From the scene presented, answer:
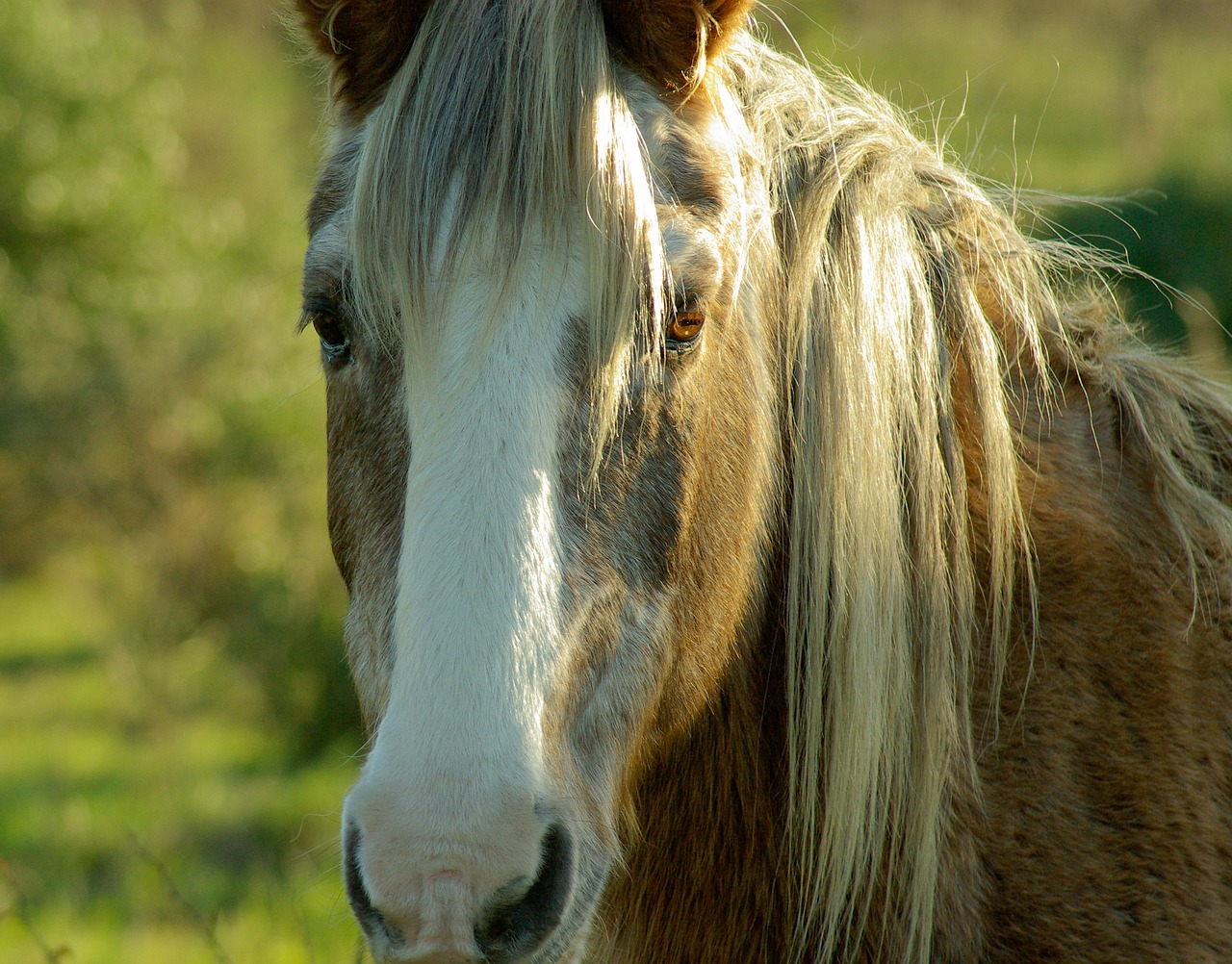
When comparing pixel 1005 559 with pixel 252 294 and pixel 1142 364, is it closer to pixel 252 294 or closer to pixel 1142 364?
pixel 1142 364

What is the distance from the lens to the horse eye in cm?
200

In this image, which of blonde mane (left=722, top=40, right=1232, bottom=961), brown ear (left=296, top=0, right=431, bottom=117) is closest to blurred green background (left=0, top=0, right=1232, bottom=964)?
brown ear (left=296, top=0, right=431, bottom=117)

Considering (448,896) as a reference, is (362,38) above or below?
above

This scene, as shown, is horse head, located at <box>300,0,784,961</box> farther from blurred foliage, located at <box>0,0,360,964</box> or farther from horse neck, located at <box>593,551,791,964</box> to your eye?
blurred foliage, located at <box>0,0,360,964</box>

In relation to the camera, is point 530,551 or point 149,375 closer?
point 530,551

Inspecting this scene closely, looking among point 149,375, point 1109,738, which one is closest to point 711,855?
point 1109,738

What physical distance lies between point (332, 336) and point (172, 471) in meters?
11.9

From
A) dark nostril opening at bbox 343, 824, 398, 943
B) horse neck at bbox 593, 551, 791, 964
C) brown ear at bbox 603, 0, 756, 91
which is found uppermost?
brown ear at bbox 603, 0, 756, 91

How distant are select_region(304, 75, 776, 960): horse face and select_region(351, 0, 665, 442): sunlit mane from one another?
36 millimetres

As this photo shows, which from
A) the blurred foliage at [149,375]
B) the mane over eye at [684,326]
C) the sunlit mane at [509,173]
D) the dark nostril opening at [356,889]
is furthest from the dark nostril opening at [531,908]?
the blurred foliage at [149,375]

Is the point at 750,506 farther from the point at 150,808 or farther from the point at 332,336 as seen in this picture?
the point at 150,808

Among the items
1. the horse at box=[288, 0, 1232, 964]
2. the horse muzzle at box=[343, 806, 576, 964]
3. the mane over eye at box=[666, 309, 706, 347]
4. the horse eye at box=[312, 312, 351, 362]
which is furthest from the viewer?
the horse eye at box=[312, 312, 351, 362]

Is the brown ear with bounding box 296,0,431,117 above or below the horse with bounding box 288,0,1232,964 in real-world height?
above

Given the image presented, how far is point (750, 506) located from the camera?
6.66 ft
